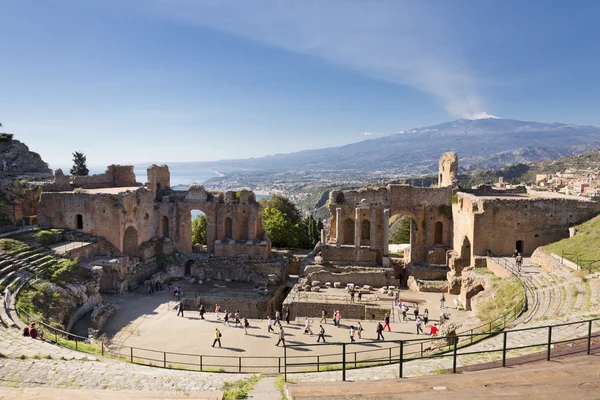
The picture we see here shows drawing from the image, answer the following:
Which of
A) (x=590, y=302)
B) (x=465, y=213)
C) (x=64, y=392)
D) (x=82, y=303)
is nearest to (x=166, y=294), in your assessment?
(x=82, y=303)

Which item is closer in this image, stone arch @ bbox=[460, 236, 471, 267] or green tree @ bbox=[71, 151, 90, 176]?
stone arch @ bbox=[460, 236, 471, 267]

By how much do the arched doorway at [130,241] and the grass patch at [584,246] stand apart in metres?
28.3

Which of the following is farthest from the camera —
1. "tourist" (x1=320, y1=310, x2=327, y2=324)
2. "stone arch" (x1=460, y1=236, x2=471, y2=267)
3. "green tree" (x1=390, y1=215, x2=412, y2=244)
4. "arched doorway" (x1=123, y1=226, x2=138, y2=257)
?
"green tree" (x1=390, y1=215, x2=412, y2=244)

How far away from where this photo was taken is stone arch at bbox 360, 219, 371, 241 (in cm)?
3606

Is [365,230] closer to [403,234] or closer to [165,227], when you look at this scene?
[165,227]

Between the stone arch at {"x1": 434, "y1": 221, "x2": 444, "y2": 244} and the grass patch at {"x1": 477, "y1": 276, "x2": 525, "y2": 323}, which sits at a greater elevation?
the stone arch at {"x1": 434, "y1": 221, "x2": 444, "y2": 244}

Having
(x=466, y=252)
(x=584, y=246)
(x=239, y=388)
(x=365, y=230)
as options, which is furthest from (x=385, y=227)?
(x=239, y=388)

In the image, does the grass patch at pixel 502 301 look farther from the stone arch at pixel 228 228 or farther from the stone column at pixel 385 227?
the stone arch at pixel 228 228

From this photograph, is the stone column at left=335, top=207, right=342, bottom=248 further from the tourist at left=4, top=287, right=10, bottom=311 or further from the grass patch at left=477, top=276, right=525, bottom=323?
the tourist at left=4, top=287, right=10, bottom=311

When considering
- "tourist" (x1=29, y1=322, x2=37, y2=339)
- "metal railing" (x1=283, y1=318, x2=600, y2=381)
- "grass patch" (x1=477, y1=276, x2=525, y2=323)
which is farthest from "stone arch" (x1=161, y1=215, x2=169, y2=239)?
"grass patch" (x1=477, y1=276, x2=525, y2=323)

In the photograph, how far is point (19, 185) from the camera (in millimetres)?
33906

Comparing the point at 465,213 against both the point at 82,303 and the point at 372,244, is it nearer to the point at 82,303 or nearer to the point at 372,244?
the point at 372,244

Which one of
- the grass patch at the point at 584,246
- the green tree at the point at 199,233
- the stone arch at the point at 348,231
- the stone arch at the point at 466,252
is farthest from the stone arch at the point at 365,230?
the green tree at the point at 199,233

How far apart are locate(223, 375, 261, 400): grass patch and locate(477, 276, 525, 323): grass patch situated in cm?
1159
